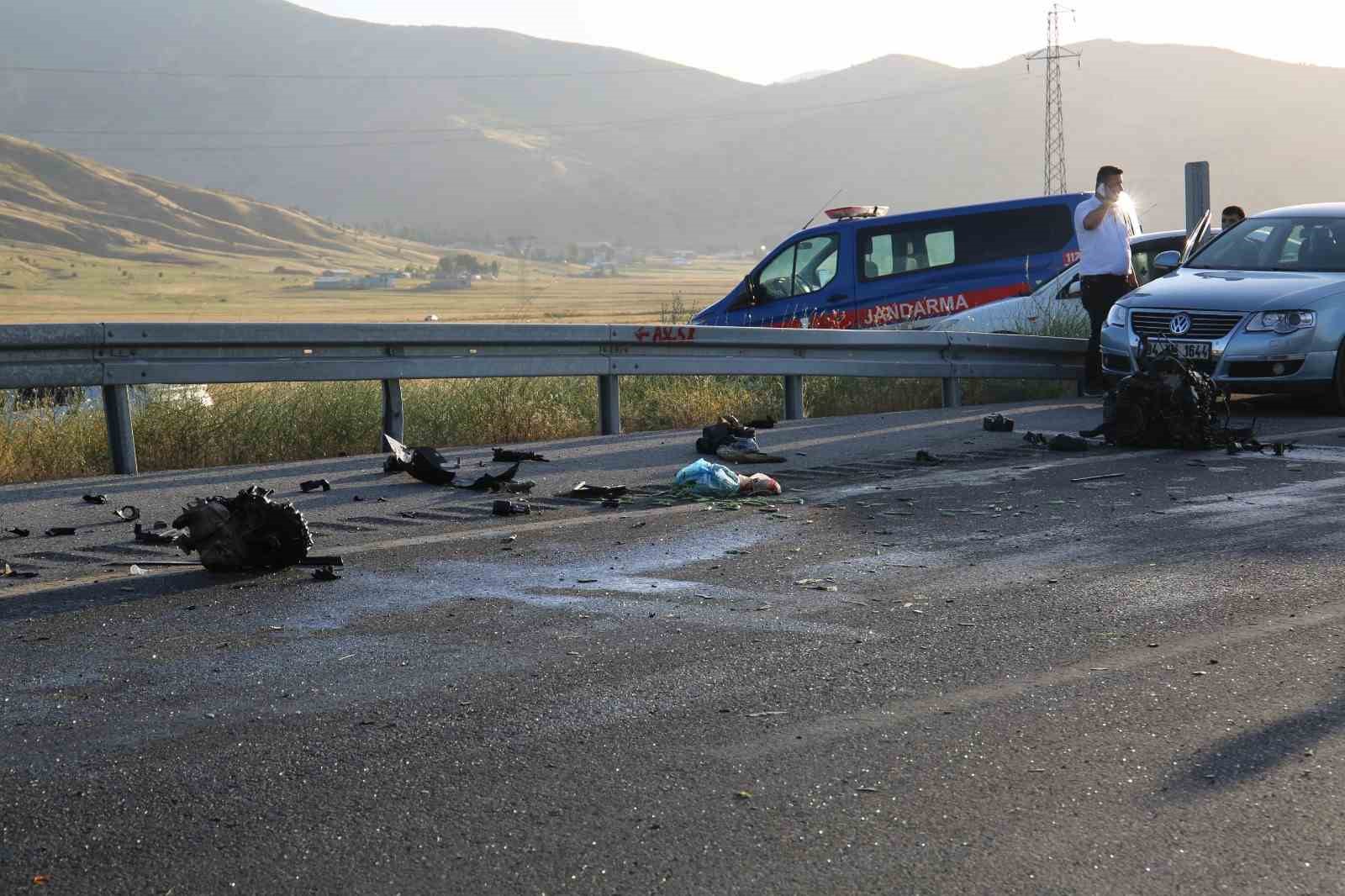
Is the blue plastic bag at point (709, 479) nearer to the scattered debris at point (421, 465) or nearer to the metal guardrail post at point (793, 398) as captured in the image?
the scattered debris at point (421, 465)

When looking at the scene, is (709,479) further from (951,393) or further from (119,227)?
(119,227)

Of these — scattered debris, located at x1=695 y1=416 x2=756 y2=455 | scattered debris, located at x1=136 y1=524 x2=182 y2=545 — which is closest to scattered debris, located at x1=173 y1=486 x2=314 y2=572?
scattered debris, located at x1=136 y1=524 x2=182 y2=545

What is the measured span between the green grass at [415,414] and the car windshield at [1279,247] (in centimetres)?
209

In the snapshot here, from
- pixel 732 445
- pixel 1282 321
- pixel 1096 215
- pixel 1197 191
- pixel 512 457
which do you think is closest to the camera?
pixel 512 457

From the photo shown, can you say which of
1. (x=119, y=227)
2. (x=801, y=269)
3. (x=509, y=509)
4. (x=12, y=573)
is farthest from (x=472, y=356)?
(x=119, y=227)

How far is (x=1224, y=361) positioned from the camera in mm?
12656

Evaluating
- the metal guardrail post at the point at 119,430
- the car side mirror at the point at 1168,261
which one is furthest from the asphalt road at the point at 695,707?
the car side mirror at the point at 1168,261

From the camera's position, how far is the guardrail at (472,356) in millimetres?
9883

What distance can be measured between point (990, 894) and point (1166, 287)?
1111cm

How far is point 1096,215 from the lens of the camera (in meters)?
14.5

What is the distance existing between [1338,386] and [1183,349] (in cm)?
124

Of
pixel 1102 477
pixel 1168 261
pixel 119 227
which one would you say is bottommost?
pixel 1102 477

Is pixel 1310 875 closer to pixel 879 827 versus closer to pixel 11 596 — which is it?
pixel 879 827

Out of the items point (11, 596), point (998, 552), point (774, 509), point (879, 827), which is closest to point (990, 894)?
point (879, 827)
